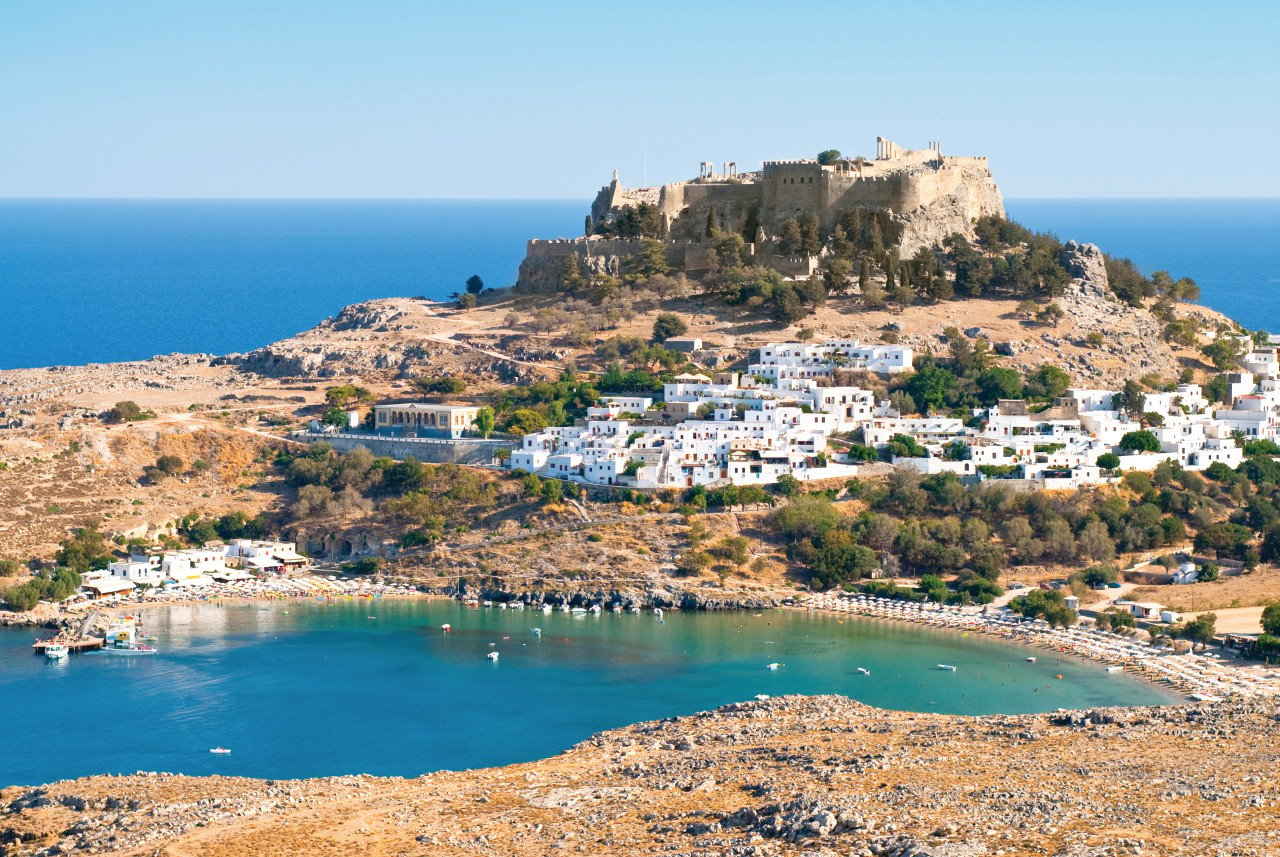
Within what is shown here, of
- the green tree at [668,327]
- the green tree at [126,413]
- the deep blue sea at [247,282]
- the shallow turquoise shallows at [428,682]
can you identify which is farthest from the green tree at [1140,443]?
the deep blue sea at [247,282]

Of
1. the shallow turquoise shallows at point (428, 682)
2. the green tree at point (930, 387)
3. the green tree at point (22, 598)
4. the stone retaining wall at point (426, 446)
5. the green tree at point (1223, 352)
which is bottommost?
the shallow turquoise shallows at point (428, 682)

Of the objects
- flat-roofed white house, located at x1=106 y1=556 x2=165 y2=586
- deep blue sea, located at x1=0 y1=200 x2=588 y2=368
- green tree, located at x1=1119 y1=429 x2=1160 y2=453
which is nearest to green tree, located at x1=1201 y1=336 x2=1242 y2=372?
green tree, located at x1=1119 y1=429 x2=1160 y2=453

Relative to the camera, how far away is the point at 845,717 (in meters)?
40.2

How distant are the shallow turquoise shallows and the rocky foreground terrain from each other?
314 cm

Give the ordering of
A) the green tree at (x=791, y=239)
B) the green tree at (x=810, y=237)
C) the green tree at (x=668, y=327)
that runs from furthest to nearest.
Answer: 1. the green tree at (x=791, y=239)
2. the green tree at (x=810, y=237)
3. the green tree at (x=668, y=327)

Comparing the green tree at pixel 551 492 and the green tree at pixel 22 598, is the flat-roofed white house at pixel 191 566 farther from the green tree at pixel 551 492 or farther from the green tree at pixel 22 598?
the green tree at pixel 551 492

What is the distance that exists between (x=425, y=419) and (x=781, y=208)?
16508 mm

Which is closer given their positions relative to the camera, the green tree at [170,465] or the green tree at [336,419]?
the green tree at [170,465]

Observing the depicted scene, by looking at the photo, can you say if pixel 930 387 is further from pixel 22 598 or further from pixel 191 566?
pixel 22 598

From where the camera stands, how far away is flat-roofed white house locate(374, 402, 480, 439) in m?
61.2

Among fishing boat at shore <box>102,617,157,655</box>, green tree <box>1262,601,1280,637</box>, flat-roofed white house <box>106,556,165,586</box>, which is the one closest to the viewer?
green tree <box>1262,601,1280,637</box>

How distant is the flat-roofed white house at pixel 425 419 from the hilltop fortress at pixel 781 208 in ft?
39.7

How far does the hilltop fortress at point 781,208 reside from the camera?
70.2 meters

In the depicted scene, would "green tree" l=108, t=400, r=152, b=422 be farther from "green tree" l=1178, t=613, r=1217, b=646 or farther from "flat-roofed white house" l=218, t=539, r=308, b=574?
"green tree" l=1178, t=613, r=1217, b=646
